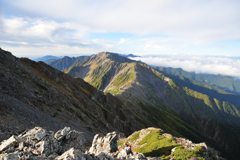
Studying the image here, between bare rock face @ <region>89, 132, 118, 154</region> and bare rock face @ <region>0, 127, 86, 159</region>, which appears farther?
bare rock face @ <region>89, 132, 118, 154</region>

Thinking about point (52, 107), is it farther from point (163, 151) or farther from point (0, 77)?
point (163, 151)

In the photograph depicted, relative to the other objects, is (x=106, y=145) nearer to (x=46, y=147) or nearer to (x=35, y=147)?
(x=46, y=147)

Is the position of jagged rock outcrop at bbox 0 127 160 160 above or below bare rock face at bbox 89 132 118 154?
above

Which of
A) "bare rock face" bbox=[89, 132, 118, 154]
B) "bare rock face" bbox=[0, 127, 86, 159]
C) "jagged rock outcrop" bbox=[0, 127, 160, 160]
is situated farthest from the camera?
"bare rock face" bbox=[89, 132, 118, 154]

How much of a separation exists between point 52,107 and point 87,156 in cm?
4477

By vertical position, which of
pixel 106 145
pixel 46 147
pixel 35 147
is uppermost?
pixel 35 147

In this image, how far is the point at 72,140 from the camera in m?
24.5

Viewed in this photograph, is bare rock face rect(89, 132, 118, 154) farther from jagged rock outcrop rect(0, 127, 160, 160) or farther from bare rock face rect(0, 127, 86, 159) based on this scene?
bare rock face rect(0, 127, 86, 159)

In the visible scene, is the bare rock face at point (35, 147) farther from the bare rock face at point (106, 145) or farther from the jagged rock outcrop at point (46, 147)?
the bare rock face at point (106, 145)

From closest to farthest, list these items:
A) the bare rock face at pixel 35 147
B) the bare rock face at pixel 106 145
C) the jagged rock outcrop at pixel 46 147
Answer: the bare rock face at pixel 35 147 → the jagged rock outcrop at pixel 46 147 → the bare rock face at pixel 106 145

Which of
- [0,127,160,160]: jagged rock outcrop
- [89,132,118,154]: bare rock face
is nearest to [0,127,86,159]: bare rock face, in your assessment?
[0,127,160,160]: jagged rock outcrop

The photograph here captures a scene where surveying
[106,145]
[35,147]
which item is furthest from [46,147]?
[106,145]

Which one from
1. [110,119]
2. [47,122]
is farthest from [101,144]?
[110,119]

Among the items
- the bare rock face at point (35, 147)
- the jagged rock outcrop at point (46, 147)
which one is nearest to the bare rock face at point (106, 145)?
the jagged rock outcrop at point (46, 147)
